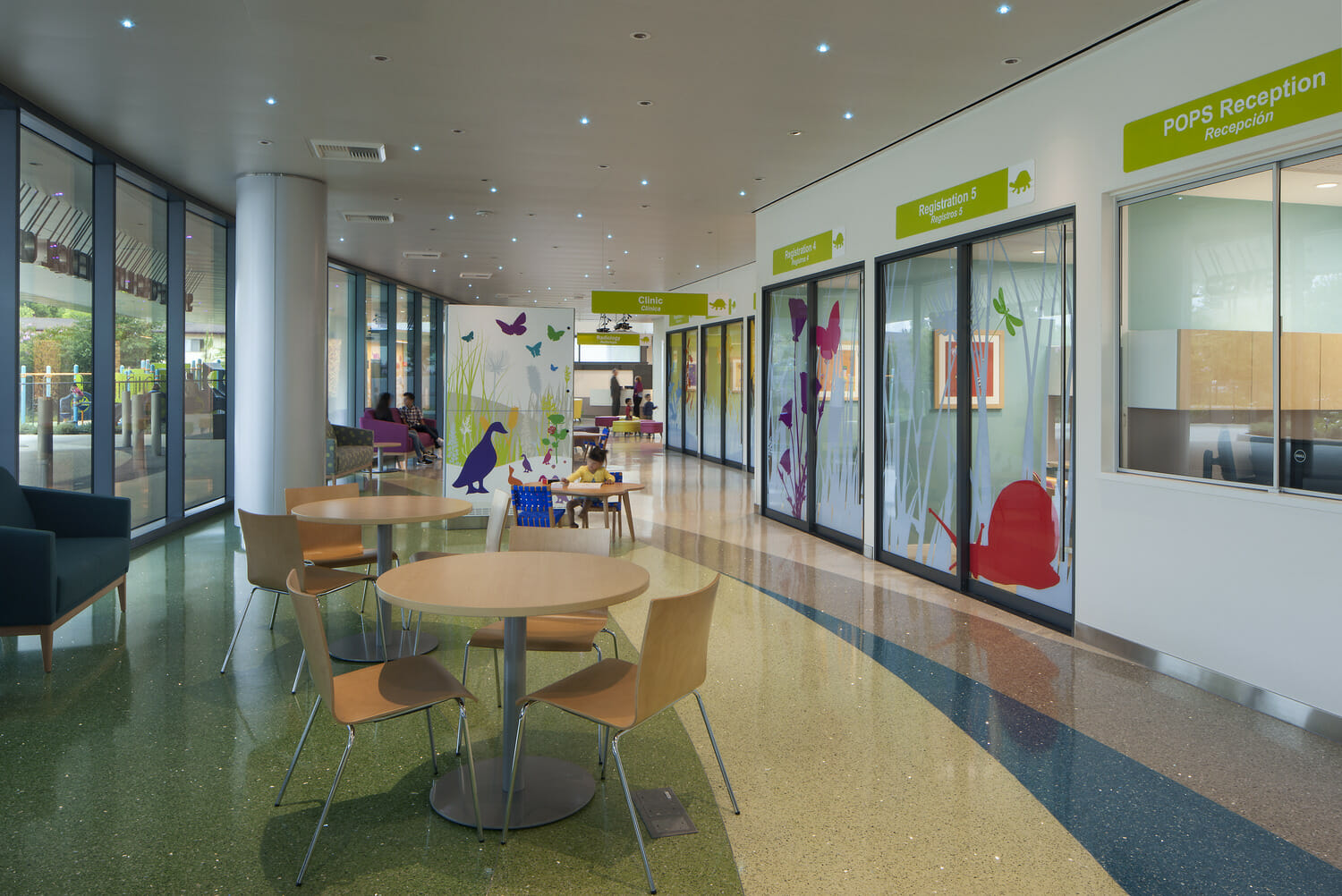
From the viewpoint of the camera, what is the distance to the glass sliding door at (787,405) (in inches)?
397

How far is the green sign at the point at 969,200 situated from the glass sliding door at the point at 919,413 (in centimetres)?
30

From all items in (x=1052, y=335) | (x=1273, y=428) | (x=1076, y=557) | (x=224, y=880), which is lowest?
(x=224, y=880)

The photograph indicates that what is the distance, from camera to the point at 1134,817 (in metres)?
3.34

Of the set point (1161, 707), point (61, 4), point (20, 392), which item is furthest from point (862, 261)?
point (20, 392)

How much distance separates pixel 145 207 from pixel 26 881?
8454mm

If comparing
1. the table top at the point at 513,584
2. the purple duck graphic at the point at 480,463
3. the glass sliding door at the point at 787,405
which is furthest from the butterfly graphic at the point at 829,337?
the table top at the point at 513,584

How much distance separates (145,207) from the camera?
30.6 feet

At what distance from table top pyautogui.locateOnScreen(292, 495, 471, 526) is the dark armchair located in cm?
126

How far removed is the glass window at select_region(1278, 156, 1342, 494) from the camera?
4230mm

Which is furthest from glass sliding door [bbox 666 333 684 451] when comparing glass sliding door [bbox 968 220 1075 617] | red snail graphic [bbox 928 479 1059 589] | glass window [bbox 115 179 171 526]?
red snail graphic [bbox 928 479 1059 589]

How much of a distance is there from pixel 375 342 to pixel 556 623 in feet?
48.2

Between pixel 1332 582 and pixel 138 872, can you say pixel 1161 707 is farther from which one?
pixel 138 872

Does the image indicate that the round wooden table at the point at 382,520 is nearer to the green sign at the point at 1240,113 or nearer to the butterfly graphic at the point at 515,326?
the butterfly graphic at the point at 515,326

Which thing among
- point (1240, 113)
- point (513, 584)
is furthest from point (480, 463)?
point (1240, 113)
